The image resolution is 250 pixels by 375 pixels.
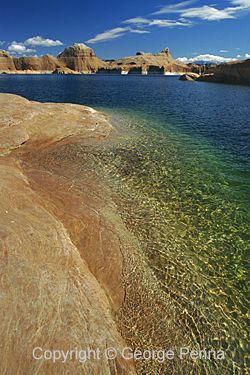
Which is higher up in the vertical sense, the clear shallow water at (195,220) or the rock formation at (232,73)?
the clear shallow water at (195,220)

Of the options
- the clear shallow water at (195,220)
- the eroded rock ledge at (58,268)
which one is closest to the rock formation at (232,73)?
the clear shallow water at (195,220)

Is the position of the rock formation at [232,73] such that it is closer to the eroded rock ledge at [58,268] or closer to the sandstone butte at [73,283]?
the eroded rock ledge at [58,268]

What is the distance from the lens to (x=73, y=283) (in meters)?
8.05

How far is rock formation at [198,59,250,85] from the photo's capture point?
361 ft

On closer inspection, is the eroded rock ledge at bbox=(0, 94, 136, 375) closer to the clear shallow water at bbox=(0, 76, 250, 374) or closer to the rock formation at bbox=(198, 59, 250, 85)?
the clear shallow water at bbox=(0, 76, 250, 374)

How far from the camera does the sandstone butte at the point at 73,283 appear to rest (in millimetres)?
6402

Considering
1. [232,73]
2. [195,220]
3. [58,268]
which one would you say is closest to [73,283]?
[58,268]

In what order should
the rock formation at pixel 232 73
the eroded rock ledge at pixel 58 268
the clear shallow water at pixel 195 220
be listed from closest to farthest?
1. the eroded rock ledge at pixel 58 268
2. the clear shallow water at pixel 195 220
3. the rock formation at pixel 232 73

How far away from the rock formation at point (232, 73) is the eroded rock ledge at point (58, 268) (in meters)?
116

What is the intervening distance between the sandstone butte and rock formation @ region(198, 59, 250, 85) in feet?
385

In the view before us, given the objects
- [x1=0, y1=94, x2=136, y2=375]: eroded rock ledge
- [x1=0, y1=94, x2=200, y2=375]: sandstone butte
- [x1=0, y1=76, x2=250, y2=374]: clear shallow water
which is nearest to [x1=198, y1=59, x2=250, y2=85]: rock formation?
[x1=0, y1=76, x2=250, y2=374]: clear shallow water

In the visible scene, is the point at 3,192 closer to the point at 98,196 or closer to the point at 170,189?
the point at 98,196

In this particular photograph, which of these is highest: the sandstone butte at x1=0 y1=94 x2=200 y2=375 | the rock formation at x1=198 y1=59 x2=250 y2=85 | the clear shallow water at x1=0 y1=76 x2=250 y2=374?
the sandstone butte at x1=0 y1=94 x2=200 y2=375

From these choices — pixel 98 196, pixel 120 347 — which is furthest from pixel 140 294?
pixel 98 196
